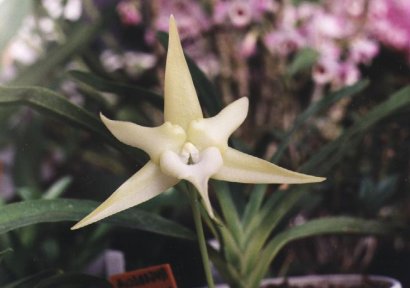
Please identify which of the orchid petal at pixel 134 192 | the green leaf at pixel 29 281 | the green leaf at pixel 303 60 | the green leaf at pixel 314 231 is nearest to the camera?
the orchid petal at pixel 134 192

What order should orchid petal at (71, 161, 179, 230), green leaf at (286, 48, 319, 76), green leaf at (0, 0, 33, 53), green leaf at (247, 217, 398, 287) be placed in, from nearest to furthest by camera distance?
orchid petal at (71, 161, 179, 230), green leaf at (247, 217, 398, 287), green leaf at (0, 0, 33, 53), green leaf at (286, 48, 319, 76)

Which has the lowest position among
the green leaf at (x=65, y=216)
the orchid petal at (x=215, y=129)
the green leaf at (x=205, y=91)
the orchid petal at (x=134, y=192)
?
the orchid petal at (x=134, y=192)

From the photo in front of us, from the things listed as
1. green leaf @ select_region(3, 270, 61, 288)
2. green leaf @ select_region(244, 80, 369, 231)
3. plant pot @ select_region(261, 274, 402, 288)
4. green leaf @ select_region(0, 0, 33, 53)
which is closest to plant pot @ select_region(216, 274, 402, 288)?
plant pot @ select_region(261, 274, 402, 288)

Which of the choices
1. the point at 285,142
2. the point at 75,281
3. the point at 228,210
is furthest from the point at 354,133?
the point at 75,281

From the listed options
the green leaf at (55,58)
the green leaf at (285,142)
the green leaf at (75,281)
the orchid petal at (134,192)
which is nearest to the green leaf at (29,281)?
the green leaf at (75,281)

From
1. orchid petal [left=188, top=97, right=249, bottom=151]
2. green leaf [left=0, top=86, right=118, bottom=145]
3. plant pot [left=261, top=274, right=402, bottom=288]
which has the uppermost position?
green leaf [left=0, top=86, right=118, bottom=145]

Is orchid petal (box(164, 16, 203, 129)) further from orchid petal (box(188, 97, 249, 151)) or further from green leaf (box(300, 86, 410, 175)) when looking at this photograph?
green leaf (box(300, 86, 410, 175))

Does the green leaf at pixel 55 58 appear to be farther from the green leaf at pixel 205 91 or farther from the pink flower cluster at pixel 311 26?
the green leaf at pixel 205 91

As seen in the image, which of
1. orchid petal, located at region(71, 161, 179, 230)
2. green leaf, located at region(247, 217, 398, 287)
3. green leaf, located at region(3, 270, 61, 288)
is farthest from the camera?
green leaf, located at region(247, 217, 398, 287)
